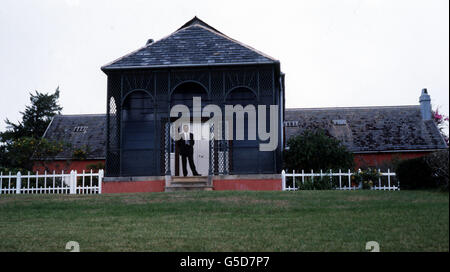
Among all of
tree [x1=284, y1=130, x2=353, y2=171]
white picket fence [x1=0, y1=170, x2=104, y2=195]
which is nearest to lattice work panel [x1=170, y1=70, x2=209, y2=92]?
white picket fence [x1=0, y1=170, x2=104, y2=195]

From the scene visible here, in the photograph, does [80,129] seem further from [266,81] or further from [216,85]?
[266,81]

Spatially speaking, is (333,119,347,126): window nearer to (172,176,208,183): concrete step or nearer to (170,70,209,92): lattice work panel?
(170,70,209,92): lattice work panel

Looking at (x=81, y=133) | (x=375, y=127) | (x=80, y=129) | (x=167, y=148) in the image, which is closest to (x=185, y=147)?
(x=167, y=148)

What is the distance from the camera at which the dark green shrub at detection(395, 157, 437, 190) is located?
36.6 feet

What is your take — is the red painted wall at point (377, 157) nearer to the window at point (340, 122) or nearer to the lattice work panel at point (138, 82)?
the window at point (340, 122)

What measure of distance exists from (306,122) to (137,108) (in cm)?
1563

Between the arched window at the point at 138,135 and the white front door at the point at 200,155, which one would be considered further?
the white front door at the point at 200,155

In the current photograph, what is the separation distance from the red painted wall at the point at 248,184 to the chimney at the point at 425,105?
16.7 metres

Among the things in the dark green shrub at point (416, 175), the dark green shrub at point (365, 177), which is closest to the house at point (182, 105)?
the dark green shrub at point (365, 177)

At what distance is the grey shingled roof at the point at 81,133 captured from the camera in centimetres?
2816

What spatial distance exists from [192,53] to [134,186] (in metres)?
4.98

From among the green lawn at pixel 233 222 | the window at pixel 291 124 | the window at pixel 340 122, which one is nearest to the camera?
the green lawn at pixel 233 222

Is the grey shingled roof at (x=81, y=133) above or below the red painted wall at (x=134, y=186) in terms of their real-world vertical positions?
above

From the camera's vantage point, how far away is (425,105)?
93.8 ft
